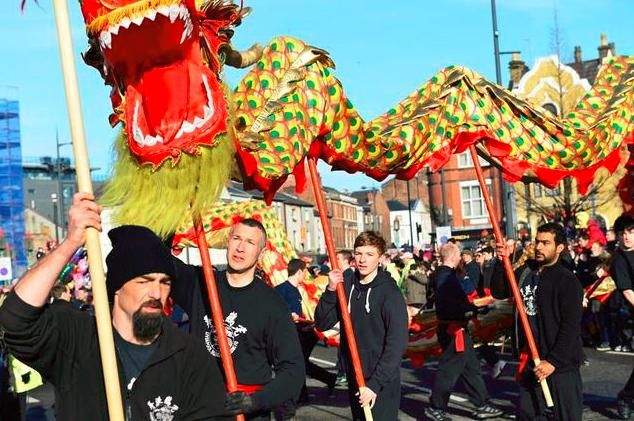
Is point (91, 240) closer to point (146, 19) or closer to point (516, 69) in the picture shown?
point (146, 19)

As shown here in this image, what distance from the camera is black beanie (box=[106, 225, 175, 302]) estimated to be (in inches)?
144

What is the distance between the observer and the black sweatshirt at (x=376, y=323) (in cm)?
675

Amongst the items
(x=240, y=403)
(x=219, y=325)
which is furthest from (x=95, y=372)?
(x=219, y=325)

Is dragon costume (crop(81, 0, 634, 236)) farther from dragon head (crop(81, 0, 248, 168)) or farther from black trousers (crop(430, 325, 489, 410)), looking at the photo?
black trousers (crop(430, 325, 489, 410))

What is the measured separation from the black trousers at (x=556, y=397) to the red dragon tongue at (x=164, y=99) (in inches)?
140

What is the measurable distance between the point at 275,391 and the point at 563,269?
3026mm

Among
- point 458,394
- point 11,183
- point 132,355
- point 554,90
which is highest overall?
point 554,90

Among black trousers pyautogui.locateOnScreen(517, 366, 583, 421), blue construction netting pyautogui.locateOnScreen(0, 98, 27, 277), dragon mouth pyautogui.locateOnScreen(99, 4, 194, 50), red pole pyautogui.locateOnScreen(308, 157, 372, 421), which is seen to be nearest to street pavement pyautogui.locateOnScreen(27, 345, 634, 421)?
black trousers pyautogui.locateOnScreen(517, 366, 583, 421)

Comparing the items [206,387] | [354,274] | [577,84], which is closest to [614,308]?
[354,274]

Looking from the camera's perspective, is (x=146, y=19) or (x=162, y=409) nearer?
(x=162, y=409)

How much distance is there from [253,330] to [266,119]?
4.65 feet

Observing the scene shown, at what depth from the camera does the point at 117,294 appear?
3.69 meters

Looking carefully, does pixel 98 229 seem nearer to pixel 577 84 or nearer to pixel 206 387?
pixel 206 387

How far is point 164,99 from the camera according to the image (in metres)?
5.11
